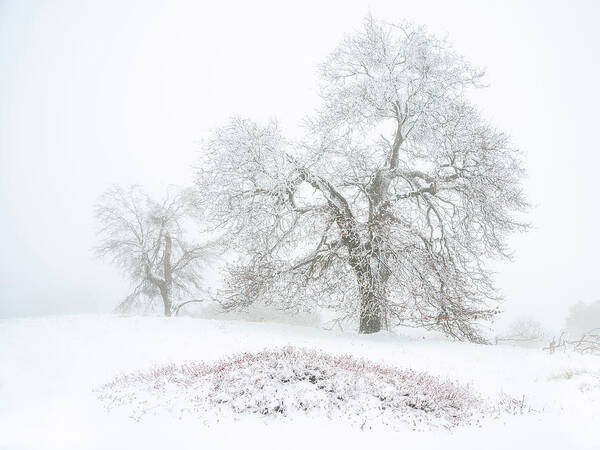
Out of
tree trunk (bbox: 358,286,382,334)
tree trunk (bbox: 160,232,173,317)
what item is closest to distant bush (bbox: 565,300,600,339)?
tree trunk (bbox: 358,286,382,334)

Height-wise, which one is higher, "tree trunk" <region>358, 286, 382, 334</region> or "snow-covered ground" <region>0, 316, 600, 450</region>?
"tree trunk" <region>358, 286, 382, 334</region>

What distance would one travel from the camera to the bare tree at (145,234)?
22844 millimetres

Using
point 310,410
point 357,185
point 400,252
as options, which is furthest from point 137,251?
point 310,410

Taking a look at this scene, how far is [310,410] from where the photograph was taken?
216 inches

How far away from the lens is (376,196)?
Result: 1465 centimetres

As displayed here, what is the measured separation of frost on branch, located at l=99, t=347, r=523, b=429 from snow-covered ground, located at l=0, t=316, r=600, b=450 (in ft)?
0.80

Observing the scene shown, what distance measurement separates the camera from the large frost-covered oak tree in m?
12.5

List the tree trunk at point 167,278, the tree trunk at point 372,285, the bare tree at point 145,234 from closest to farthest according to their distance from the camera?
1. the tree trunk at point 372,285
2. the bare tree at point 145,234
3. the tree trunk at point 167,278

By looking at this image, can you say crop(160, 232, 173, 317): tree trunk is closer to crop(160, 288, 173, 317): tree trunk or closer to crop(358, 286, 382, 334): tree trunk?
crop(160, 288, 173, 317): tree trunk

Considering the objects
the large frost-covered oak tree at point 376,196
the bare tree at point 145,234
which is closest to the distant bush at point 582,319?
the large frost-covered oak tree at point 376,196

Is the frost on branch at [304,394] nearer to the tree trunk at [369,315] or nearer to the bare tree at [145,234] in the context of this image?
the tree trunk at [369,315]

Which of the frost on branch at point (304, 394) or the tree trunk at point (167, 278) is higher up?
the tree trunk at point (167, 278)

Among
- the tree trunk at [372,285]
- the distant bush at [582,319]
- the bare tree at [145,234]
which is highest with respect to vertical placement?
the bare tree at [145,234]

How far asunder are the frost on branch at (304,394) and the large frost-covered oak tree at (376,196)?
5.56m
